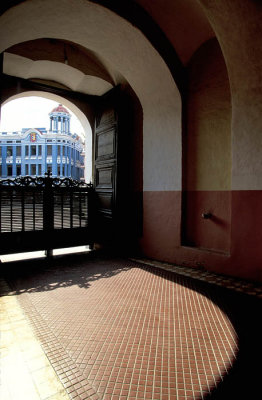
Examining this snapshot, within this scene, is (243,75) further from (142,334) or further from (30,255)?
(30,255)

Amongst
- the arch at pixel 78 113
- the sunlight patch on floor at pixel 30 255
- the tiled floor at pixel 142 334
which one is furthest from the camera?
the arch at pixel 78 113

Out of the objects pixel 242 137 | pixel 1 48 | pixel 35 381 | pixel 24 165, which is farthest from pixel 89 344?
pixel 24 165

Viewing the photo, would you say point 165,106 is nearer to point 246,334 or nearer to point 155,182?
point 155,182

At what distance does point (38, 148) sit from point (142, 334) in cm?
4929

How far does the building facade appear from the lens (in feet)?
155

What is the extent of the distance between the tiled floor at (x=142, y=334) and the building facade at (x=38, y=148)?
150 feet

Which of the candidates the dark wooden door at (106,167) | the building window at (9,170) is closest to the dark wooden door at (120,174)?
the dark wooden door at (106,167)

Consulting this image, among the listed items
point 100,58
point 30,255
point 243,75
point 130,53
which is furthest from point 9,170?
point 243,75

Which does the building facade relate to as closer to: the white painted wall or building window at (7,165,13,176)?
building window at (7,165,13,176)

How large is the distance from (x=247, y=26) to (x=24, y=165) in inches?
1954

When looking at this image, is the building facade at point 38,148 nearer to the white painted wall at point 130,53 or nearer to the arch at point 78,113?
the arch at point 78,113

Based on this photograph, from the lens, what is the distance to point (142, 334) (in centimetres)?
268

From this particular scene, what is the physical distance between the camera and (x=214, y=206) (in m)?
5.07

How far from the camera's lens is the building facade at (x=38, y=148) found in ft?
155
